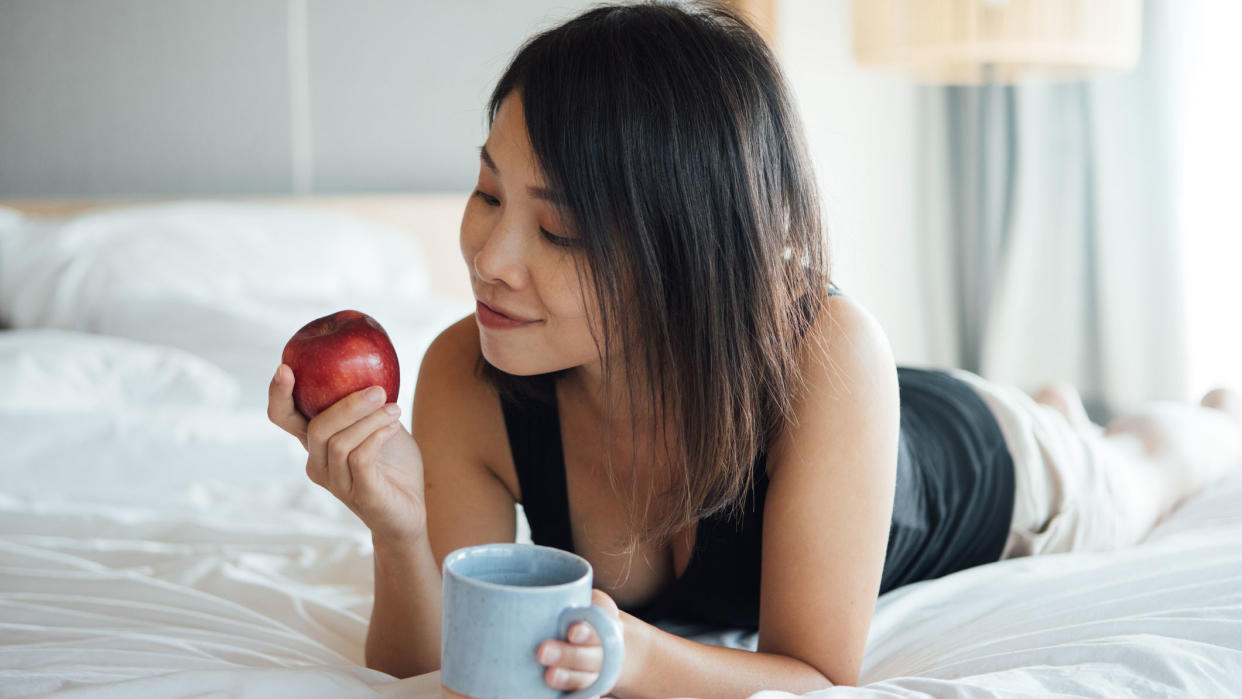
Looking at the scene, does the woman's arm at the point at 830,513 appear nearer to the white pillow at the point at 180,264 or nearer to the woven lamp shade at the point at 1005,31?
the white pillow at the point at 180,264

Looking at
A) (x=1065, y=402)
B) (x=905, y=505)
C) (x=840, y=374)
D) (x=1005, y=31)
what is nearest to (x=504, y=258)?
(x=840, y=374)

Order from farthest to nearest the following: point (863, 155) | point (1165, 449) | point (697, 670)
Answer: point (863, 155) → point (1165, 449) → point (697, 670)

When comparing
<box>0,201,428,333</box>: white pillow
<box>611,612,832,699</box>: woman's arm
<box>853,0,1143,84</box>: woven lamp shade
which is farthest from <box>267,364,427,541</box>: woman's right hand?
<box>853,0,1143,84</box>: woven lamp shade

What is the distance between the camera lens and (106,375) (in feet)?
5.21

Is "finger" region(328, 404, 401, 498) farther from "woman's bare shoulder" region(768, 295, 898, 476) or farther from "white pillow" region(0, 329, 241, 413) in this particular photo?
"white pillow" region(0, 329, 241, 413)

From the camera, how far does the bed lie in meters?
0.75

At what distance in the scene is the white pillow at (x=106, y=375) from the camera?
1506 mm

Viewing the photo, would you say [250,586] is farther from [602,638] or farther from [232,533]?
[602,638]

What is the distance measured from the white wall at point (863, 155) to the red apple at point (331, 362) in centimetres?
220

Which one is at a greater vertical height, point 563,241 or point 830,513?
point 563,241

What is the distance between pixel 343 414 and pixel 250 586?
1.38 ft

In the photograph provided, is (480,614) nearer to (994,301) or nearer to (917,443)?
(917,443)

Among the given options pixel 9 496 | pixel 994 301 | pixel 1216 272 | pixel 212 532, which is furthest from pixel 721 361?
pixel 994 301

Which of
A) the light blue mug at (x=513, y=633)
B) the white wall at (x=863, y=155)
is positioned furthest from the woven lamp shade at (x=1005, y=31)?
the light blue mug at (x=513, y=633)
